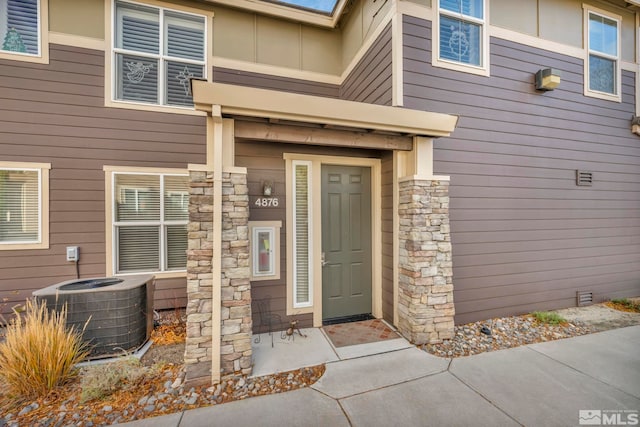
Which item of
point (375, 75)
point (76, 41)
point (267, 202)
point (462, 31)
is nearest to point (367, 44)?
point (375, 75)

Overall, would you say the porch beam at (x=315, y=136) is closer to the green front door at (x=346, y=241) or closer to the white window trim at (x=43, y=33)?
the green front door at (x=346, y=241)

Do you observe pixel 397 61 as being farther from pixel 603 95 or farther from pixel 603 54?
pixel 603 54

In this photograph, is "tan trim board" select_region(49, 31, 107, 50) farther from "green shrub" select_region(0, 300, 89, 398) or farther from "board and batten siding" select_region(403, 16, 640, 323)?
"board and batten siding" select_region(403, 16, 640, 323)

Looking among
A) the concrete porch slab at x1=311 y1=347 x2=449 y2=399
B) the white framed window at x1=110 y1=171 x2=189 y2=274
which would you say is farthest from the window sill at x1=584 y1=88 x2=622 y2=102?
the white framed window at x1=110 y1=171 x2=189 y2=274

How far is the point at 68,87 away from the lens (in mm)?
3979

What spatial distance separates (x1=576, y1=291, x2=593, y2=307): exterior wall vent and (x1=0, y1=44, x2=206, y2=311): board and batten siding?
687 centimetres

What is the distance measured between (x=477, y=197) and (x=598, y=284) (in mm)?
3179

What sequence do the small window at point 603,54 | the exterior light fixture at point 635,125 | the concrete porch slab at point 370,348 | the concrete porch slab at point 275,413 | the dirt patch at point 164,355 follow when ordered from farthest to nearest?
1. the exterior light fixture at point 635,125
2. the small window at point 603,54
3. the concrete porch slab at point 370,348
4. the dirt patch at point 164,355
5. the concrete porch slab at point 275,413

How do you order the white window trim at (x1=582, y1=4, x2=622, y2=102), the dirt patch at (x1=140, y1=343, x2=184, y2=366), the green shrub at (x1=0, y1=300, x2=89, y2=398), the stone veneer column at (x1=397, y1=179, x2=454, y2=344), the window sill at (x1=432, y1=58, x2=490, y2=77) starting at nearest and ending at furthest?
the green shrub at (x1=0, y1=300, x2=89, y2=398)
the dirt patch at (x1=140, y1=343, x2=184, y2=366)
the stone veneer column at (x1=397, y1=179, x2=454, y2=344)
the window sill at (x1=432, y1=58, x2=490, y2=77)
the white window trim at (x1=582, y1=4, x2=622, y2=102)

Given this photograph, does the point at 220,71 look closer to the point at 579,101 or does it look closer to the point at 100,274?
the point at 100,274

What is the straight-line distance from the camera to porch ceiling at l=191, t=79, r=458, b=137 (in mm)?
2480

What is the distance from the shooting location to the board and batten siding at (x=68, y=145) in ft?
12.4

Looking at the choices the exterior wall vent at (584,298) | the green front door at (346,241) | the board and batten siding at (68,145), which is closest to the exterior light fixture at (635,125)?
the exterior wall vent at (584,298)

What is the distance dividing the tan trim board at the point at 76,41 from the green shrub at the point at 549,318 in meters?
8.00
